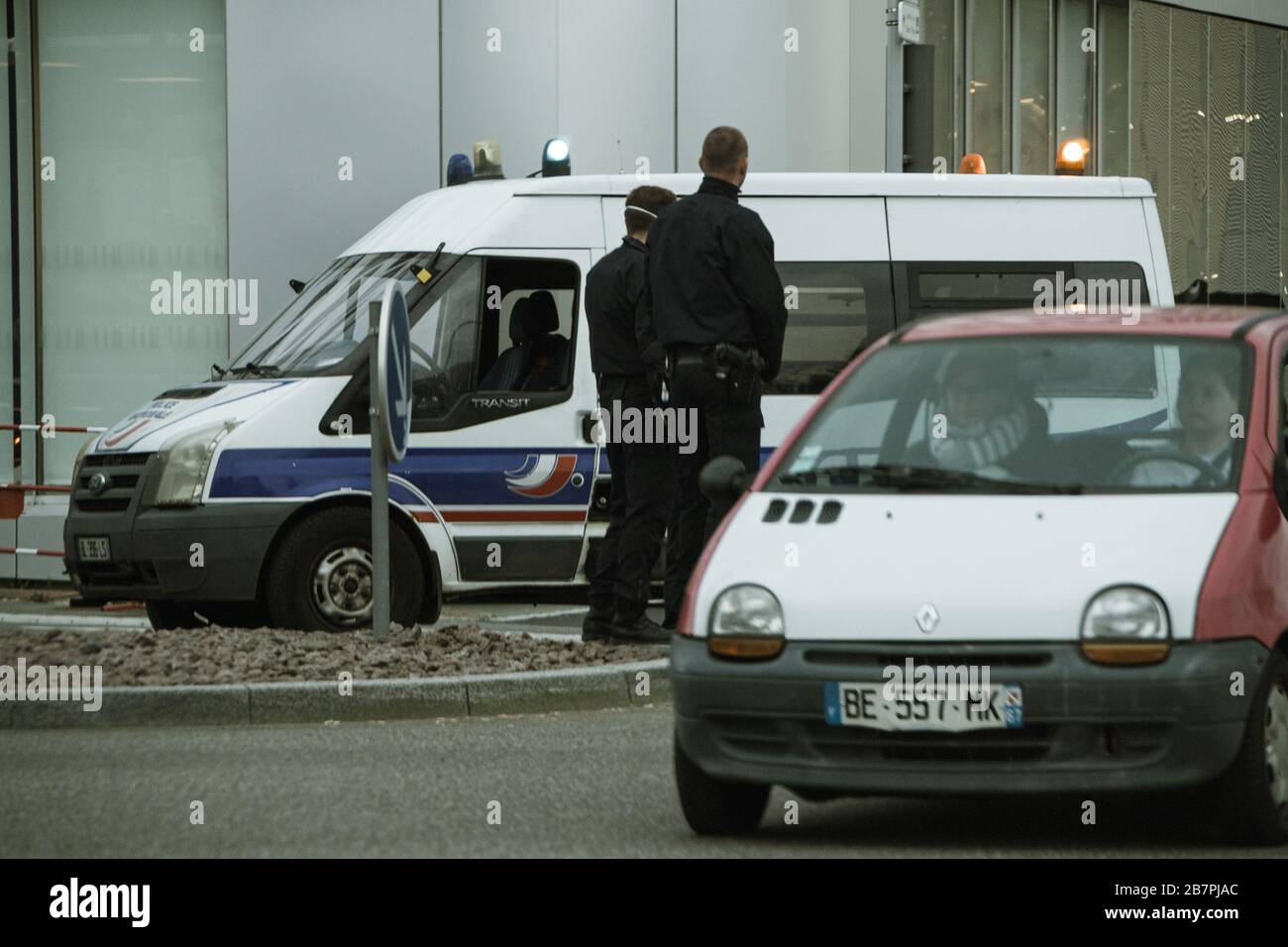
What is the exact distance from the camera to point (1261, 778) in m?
6.11

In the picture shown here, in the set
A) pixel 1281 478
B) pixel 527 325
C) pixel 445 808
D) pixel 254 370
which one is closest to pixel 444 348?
pixel 527 325

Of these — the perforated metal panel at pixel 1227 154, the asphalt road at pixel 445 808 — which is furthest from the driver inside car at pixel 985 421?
the perforated metal panel at pixel 1227 154

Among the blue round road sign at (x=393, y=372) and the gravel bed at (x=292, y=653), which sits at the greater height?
the blue round road sign at (x=393, y=372)

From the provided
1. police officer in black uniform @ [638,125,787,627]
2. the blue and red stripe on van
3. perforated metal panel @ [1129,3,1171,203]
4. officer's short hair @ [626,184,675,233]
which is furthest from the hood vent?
perforated metal panel @ [1129,3,1171,203]

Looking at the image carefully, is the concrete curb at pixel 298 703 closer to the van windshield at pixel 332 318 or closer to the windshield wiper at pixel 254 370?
the van windshield at pixel 332 318

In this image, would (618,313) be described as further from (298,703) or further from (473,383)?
(298,703)

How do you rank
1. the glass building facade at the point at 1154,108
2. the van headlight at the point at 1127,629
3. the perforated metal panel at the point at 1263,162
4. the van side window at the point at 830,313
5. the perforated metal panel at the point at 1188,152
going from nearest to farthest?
1. the van headlight at the point at 1127,629
2. the van side window at the point at 830,313
3. the glass building facade at the point at 1154,108
4. the perforated metal panel at the point at 1188,152
5. the perforated metal panel at the point at 1263,162

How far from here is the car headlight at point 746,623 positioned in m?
6.29

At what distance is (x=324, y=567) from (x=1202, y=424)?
583 cm

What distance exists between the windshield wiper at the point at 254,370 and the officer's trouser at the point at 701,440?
2.67 meters
